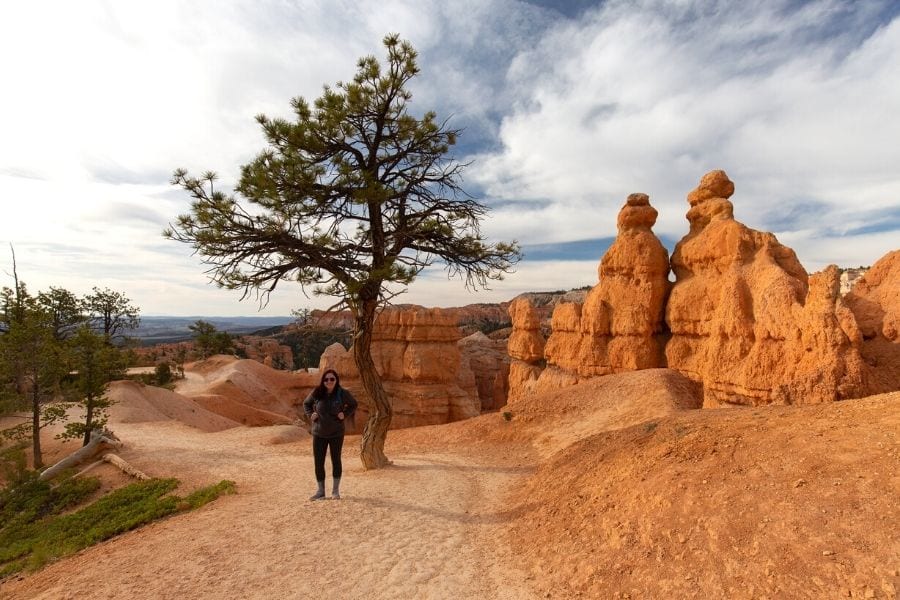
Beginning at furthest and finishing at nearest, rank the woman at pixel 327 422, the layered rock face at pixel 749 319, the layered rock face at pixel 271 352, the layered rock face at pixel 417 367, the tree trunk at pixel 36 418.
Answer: the layered rock face at pixel 271 352 < the layered rock face at pixel 417 367 < the tree trunk at pixel 36 418 < the layered rock face at pixel 749 319 < the woman at pixel 327 422

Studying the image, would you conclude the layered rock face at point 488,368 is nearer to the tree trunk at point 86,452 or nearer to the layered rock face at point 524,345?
the layered rock face at point 524,345

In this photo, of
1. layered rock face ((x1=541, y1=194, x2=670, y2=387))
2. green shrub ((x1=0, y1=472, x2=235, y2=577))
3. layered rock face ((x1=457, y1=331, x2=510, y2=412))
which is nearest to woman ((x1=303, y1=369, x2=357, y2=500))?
green shrub ((x1=0, y1=472, x2=235, y2=577))

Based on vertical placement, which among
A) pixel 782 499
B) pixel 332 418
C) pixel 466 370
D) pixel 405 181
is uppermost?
pixel 405 181

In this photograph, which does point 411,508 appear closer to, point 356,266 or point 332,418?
point 332,418

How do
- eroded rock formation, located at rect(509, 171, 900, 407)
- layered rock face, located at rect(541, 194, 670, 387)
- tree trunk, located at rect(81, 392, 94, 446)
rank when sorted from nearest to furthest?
1. eroded rock formation, located at rect(509, 171, 900, 407)
2. tree trunk, located at rect(81, 392, 94, 446)
3. layered rock face, located at rect(541, 194, 670, 387)

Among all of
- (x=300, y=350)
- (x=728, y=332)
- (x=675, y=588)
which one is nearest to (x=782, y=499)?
(x=675, y=588)

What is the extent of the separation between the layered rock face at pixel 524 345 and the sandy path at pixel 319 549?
17.8 meters

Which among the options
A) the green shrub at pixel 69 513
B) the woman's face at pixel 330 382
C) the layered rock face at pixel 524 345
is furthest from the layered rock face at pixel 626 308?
Result: the green shrub at pixel 69 513

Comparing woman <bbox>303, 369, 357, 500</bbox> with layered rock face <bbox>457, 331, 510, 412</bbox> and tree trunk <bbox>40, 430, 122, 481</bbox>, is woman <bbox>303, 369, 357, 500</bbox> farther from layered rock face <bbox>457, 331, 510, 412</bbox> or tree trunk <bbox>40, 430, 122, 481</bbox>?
layered rock face <bbox>457, 331, 510, 412</bbox>

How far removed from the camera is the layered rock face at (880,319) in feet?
38.2

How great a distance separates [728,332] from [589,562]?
13.4 meters

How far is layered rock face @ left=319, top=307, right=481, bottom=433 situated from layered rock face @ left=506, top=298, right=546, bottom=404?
4.86 m

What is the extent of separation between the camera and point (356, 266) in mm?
10375

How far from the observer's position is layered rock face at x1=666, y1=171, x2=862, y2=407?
38.2 feet
